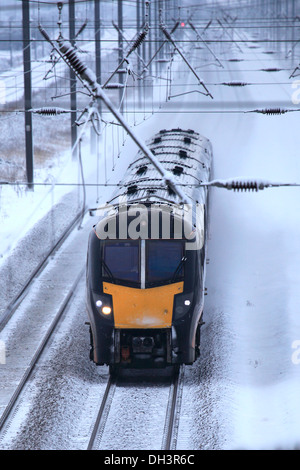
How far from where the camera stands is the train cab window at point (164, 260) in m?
14.1

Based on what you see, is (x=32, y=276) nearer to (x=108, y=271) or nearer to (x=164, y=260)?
(x=108, y=271)

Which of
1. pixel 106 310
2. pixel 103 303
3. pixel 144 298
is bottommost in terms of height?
pixel 106 310

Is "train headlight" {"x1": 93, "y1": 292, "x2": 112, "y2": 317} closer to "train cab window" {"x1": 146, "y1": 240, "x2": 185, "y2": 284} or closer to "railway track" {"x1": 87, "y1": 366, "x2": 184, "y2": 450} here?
"train cab window" {"x1": 146, "y1": 240, "x2": 185, "y2": 284}

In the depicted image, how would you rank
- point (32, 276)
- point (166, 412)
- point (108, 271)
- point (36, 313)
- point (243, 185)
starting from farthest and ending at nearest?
point (32, 276)
point (36, 313)
point (108, 271)
point (166, 412)
point (243, 185)

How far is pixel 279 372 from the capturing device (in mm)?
15281

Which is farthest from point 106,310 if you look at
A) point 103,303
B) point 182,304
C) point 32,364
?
point 32,364

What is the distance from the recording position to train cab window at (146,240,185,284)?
14.1 meters

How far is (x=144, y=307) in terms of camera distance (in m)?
13.9

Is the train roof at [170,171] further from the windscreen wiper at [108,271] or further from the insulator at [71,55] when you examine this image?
the insulator at [71,55]

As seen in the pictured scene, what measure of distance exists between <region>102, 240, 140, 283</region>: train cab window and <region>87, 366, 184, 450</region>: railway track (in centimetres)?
226

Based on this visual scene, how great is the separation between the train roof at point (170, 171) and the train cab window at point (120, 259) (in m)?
1.23

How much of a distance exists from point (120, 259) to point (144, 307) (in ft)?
3.50
